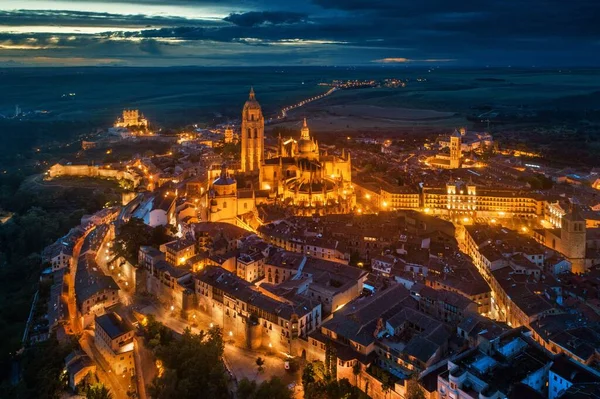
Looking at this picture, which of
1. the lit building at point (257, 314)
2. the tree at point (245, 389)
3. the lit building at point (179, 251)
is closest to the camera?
the tree at point (245, 389)

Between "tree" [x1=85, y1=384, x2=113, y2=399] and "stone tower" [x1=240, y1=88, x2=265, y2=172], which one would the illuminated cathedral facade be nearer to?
"stone tower" [x1=240, y1=88, x2=265, y2=172]

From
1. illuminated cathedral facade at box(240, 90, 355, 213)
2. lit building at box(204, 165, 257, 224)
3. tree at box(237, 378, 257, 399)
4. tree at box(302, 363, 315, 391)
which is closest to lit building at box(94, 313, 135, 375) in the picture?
tree at box(237, 378, 257, 399)

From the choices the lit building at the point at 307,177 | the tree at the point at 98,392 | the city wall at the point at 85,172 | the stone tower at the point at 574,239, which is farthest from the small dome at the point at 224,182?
the city wall at the point at 85,172

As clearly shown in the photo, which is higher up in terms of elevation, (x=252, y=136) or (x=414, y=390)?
(x=252, y=136)

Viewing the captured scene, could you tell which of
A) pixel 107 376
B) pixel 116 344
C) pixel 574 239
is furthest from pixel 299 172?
pixel 107 376

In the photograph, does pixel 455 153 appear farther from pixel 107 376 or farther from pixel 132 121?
pixel 132 121

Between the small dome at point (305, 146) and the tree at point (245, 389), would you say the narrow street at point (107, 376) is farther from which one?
the small dome at point (305, 146)
